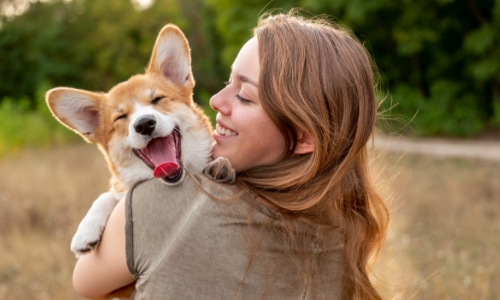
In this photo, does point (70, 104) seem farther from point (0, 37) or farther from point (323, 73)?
point (0, 37)

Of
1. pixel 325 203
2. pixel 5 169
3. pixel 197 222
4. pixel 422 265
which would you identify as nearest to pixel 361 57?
pixel 325 203

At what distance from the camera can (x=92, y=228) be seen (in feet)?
6.93

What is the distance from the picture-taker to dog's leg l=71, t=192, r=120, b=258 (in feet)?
6.66

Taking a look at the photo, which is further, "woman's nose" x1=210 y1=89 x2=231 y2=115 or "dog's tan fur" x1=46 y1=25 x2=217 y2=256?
"dog's tan fur" x1=46 y1=25 x2=217 y2=256

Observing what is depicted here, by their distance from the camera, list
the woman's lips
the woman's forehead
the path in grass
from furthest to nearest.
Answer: the path in grass, the woman's lips, the woman's forehead

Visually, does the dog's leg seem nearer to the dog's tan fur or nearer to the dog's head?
the dog's tan fur

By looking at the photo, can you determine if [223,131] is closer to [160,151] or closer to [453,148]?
[160,151]

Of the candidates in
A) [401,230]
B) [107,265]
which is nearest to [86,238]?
[107,265]

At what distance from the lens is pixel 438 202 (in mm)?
6750

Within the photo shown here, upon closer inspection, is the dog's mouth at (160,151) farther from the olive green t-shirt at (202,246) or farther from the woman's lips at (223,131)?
the olive green t-shirt at (202,246)

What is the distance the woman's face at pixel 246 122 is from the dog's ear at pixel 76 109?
92 centimetres

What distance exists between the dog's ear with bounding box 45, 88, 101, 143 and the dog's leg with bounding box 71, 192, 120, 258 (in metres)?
0.50

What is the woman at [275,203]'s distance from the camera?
1.64 metres

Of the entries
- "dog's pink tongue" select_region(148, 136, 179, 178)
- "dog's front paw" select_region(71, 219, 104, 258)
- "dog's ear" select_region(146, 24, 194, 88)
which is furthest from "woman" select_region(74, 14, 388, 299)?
"dog's ear" select_region(146, 24, 194, 88)
